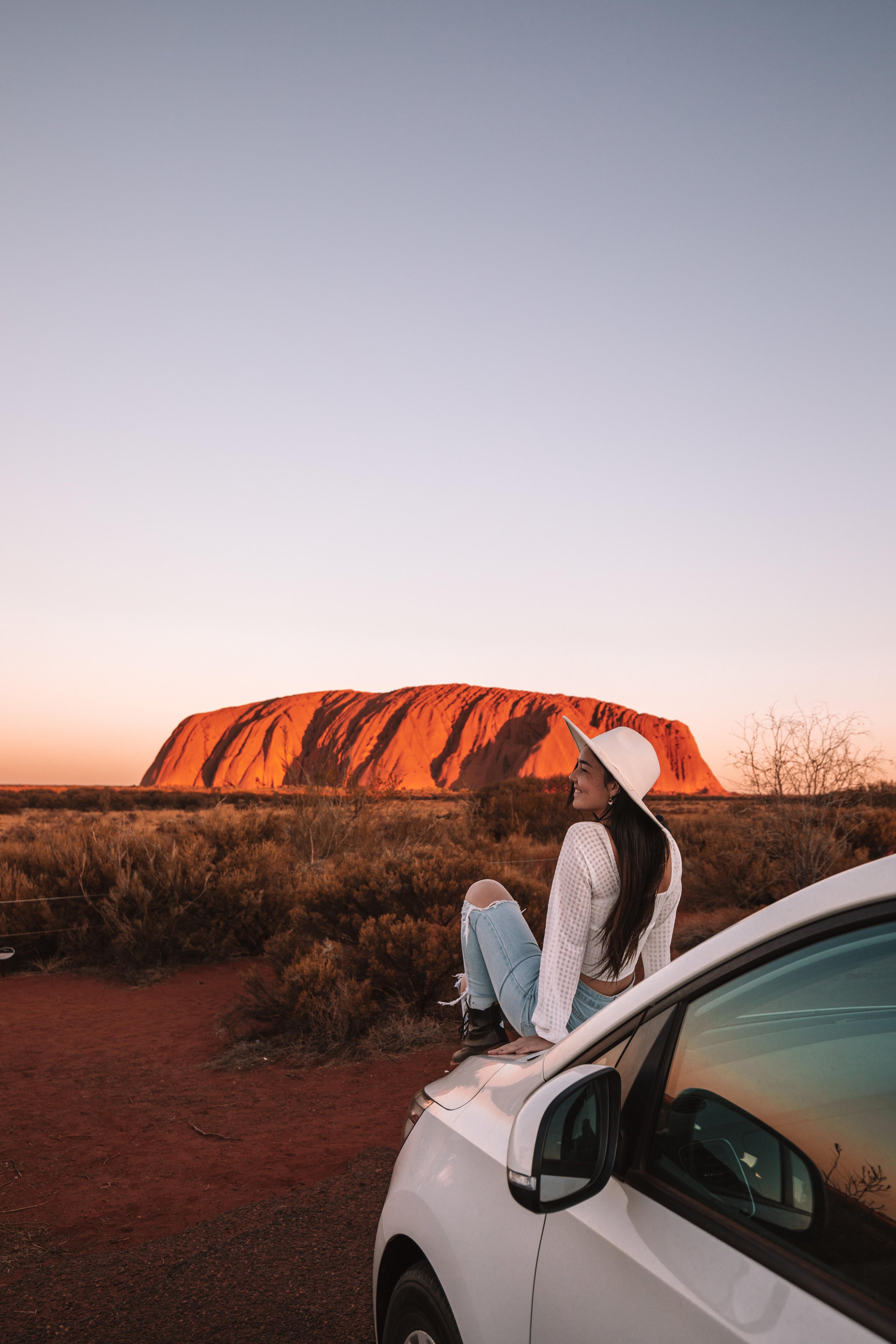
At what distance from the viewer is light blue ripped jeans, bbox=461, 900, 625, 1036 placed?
9.60ft

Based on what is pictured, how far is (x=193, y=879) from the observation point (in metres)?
9.34

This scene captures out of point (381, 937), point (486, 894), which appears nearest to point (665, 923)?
point (486, 894)

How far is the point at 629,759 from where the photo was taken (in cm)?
300

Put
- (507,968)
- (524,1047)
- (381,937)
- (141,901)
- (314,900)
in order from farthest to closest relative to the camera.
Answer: (141,901) → (314,900) → (381,937) → (507,968) → (524,1047)

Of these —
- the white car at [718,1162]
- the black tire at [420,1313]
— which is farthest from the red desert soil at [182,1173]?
the white car at [718,1162]

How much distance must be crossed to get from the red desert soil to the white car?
1847 millimetres

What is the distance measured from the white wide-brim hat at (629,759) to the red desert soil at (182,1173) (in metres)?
1.96

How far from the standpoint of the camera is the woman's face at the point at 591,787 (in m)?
3.04

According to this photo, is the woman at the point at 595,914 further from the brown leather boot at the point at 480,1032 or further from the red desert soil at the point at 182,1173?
the red desert soil at the point at 182,1173

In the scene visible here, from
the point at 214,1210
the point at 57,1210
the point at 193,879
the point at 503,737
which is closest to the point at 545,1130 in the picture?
the point at 214,1210

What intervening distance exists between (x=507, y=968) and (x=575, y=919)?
2.09 feet

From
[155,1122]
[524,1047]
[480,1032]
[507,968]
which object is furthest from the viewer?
[155,1122]

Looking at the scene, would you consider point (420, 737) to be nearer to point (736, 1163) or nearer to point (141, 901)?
point (141, 901)

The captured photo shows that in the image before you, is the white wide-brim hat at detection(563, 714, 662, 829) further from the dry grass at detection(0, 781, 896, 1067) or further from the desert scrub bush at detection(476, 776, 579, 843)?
the desert scrub bush at detection(476, 776, 579, 843)
